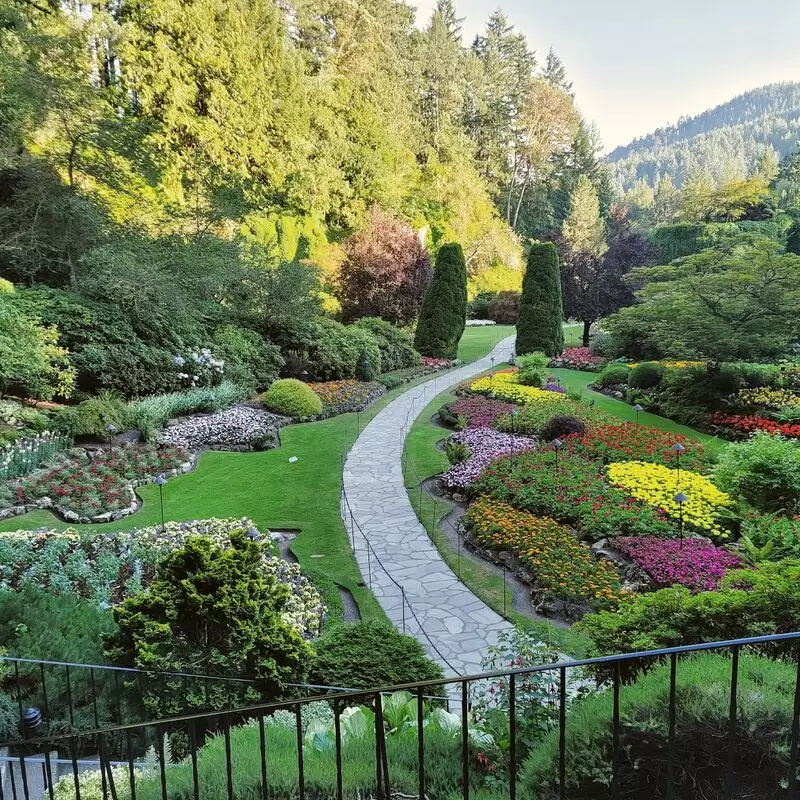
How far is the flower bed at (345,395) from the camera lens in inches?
653

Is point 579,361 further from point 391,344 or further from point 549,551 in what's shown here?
point 549,551

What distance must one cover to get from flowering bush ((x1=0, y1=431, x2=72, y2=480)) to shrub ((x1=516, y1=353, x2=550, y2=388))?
42.3 ft

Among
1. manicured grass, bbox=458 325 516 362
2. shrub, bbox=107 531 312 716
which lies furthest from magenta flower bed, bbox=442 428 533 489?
manicured grass, bbox=458 325 516 362

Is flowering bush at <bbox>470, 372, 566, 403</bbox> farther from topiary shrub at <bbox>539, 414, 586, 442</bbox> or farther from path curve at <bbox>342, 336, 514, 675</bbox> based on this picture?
path curve at <bbox>342, 336, 514, 675</bbox>

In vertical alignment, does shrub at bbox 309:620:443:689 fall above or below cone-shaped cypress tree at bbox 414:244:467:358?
below

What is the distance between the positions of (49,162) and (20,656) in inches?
600

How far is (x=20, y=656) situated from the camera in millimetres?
4441

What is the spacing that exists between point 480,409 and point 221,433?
6561mm

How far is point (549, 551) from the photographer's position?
7.36m

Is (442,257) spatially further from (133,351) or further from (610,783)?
(610,783)

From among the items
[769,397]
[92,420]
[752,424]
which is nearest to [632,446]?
[752,424]

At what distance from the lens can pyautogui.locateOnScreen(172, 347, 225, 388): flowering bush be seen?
50.2 ft

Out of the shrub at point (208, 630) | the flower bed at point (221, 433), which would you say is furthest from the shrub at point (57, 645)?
the flower bed at point (221, 433)

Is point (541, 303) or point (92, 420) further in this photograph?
point (541, 303)
